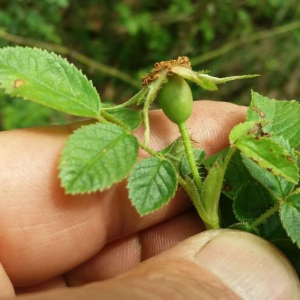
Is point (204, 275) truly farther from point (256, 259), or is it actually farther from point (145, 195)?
point (145, 195)

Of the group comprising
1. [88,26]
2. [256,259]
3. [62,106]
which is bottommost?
[256,259]

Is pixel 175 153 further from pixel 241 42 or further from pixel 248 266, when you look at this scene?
pixel 241 42

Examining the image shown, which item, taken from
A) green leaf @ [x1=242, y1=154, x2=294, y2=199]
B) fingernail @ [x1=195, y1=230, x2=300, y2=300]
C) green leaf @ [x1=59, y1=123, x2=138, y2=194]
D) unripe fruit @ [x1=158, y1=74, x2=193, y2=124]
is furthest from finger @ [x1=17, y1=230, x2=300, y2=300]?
unripe fruit @ [x1=158, y1=74, x2=193, y2=124]

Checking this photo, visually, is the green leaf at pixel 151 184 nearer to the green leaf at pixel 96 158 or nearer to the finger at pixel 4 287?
the green leaf at pixel 96 158

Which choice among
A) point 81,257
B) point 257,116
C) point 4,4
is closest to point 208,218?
point 257,116

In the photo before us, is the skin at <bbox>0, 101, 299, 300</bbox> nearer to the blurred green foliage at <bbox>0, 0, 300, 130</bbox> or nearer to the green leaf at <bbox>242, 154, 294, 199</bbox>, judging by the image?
the green leaf at <bbox>242, 154, 294, 199</bbox>

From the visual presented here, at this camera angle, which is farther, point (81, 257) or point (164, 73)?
point (81, 257)
